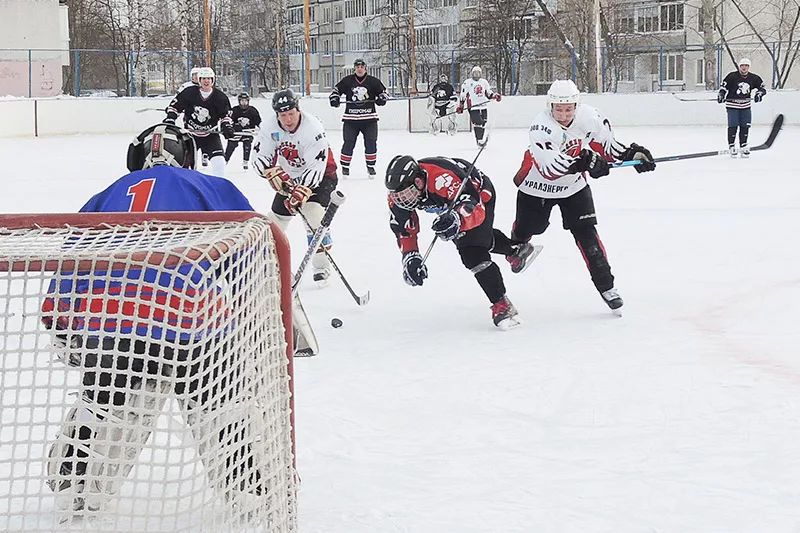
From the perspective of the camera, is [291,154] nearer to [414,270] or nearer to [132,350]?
[414,270]

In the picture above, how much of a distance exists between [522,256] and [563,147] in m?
0.66

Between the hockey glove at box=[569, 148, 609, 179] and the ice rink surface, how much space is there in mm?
637

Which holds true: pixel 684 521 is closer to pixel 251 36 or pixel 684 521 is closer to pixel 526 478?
pixel 526 478

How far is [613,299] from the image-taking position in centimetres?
458

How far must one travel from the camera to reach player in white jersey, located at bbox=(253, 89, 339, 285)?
5148 mm

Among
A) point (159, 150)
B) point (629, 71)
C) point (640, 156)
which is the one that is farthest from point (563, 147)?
point (629, 71)

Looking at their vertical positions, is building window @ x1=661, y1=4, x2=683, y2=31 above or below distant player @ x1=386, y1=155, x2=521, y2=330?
above

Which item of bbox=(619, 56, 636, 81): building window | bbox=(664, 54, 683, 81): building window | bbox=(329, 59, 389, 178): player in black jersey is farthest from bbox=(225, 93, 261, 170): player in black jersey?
bbox=(619, 56, 636, 81): building window

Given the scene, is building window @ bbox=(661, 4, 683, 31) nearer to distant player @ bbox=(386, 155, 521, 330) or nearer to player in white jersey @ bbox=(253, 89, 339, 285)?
player in white jersey @ bbox=(253, 89, 339, 285)

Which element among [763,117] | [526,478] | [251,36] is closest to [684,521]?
[526,478]

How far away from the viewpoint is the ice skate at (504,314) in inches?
175

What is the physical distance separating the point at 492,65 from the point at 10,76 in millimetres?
13090

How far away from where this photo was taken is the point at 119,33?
32.6 metres

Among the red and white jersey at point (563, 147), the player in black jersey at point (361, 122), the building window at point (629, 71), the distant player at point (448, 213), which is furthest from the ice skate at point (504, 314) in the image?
the building window at point (629, 71)
